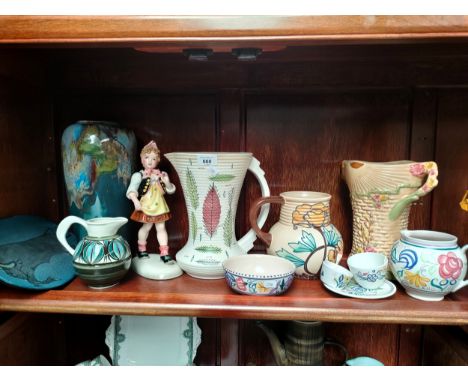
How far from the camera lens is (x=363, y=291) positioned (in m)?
0.55

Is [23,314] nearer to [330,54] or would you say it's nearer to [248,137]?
[248,137]

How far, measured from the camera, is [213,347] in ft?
2.55

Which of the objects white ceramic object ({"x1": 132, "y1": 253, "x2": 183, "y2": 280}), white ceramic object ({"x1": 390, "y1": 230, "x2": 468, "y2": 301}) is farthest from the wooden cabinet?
white ceramic object ({"x1": 390, "y1": 230, "x2": 468, "y2": 301})

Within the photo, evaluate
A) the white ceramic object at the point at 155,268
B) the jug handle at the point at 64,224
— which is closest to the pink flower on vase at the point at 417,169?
the white ceramic object at the point at 155,268

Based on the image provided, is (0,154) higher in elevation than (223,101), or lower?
lower

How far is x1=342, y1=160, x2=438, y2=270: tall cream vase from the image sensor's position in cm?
58

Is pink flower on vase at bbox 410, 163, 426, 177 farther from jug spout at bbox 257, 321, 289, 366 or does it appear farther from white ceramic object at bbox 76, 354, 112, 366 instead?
white ceramic object at bbox 76, 354, 112, 366

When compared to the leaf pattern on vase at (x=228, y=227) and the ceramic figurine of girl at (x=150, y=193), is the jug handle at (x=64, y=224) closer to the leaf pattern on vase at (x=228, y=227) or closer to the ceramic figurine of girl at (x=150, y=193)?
the ceramic figurine of girl at (x=150, y=193)

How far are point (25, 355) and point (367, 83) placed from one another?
81cm

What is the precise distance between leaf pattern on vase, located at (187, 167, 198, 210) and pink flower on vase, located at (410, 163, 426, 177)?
1.14ft

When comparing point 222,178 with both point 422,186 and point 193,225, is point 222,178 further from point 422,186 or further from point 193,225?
point 422,186

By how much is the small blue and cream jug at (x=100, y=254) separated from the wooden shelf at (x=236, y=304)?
0.02m

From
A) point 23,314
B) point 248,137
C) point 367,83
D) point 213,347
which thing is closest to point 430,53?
point 367,83

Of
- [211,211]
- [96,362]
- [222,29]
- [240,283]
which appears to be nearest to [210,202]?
[211,211]
